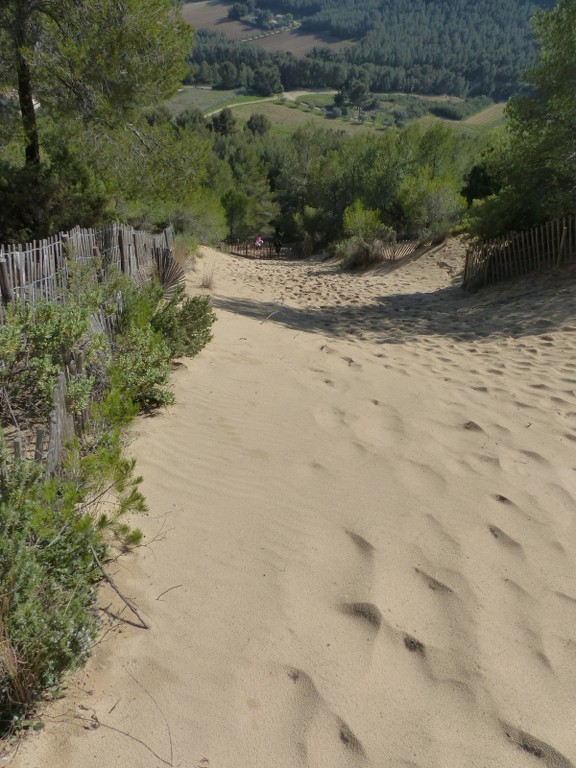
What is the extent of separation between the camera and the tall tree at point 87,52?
8539 millimetres

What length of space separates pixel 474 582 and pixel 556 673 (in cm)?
54

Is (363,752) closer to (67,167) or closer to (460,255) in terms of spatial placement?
(67,167)

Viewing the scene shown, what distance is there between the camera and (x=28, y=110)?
30.3ft

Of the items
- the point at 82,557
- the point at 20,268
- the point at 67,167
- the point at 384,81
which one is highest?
the point at 384,81

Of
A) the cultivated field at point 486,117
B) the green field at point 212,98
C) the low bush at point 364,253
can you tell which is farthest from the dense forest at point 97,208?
the cultivated field at point 486,117

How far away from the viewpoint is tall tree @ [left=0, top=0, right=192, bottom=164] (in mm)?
8539

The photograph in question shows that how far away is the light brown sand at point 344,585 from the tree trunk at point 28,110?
6789 mm

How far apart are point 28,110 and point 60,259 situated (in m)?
6.19

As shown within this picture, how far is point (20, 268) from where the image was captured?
4.11 metres

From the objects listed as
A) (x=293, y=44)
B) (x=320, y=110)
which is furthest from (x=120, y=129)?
(x=293, y=44)

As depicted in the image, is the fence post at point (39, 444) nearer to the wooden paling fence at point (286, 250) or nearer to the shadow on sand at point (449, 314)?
the shadow on sand at point (449, 314)

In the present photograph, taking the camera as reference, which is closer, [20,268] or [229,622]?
[229,622]

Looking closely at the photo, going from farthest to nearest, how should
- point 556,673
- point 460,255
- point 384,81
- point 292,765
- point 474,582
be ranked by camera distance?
point 384,81 → point 460,255 → point 474,582 → point 556,673 → point 292,765

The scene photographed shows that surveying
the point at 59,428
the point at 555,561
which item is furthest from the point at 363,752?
the point at 59,428
